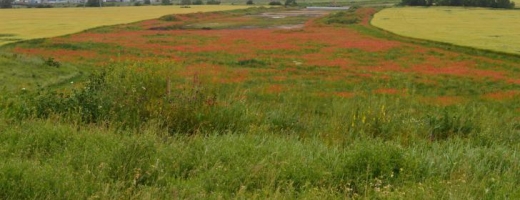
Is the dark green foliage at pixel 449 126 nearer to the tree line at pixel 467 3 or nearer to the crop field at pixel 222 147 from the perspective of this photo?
the crop field at pixel 222 147

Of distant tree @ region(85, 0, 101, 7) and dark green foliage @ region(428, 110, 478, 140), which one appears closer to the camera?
dark green foliage @ region(428, 110, 478, 140)

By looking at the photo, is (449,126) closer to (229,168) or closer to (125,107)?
(229,168)

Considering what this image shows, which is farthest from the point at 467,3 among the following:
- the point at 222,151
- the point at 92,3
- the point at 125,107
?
the point at 222,151

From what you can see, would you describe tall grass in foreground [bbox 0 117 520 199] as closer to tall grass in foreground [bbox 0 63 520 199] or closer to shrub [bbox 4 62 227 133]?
tall grass in foreground [bbox 0 63 520 199]

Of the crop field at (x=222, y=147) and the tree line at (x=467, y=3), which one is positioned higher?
the tree line at (x=467, y=3)

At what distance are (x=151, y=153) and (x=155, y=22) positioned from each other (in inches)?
2348

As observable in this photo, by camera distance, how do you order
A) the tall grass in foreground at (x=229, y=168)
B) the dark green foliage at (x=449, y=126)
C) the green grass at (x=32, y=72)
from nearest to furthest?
1. the tall grass in foreground at (x=229, y=168)
2. the dark green foliage at (x=449, y=126)
3. the green grass at (x=32, y=72)

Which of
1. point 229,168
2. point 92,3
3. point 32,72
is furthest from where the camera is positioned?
point 92,3

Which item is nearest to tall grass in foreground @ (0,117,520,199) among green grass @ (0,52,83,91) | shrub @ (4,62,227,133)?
shrub @ (4,62,227,133)

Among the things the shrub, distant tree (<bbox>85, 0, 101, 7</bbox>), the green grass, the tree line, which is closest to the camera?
the shrub

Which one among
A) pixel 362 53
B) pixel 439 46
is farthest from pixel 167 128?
pixel 439 46

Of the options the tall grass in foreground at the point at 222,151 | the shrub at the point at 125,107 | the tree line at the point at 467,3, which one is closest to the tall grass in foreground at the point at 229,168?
the tall grass in foreground at the point at 222,151

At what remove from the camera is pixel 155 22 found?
210 ft

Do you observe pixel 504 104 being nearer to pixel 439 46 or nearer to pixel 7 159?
pixel 7 159
